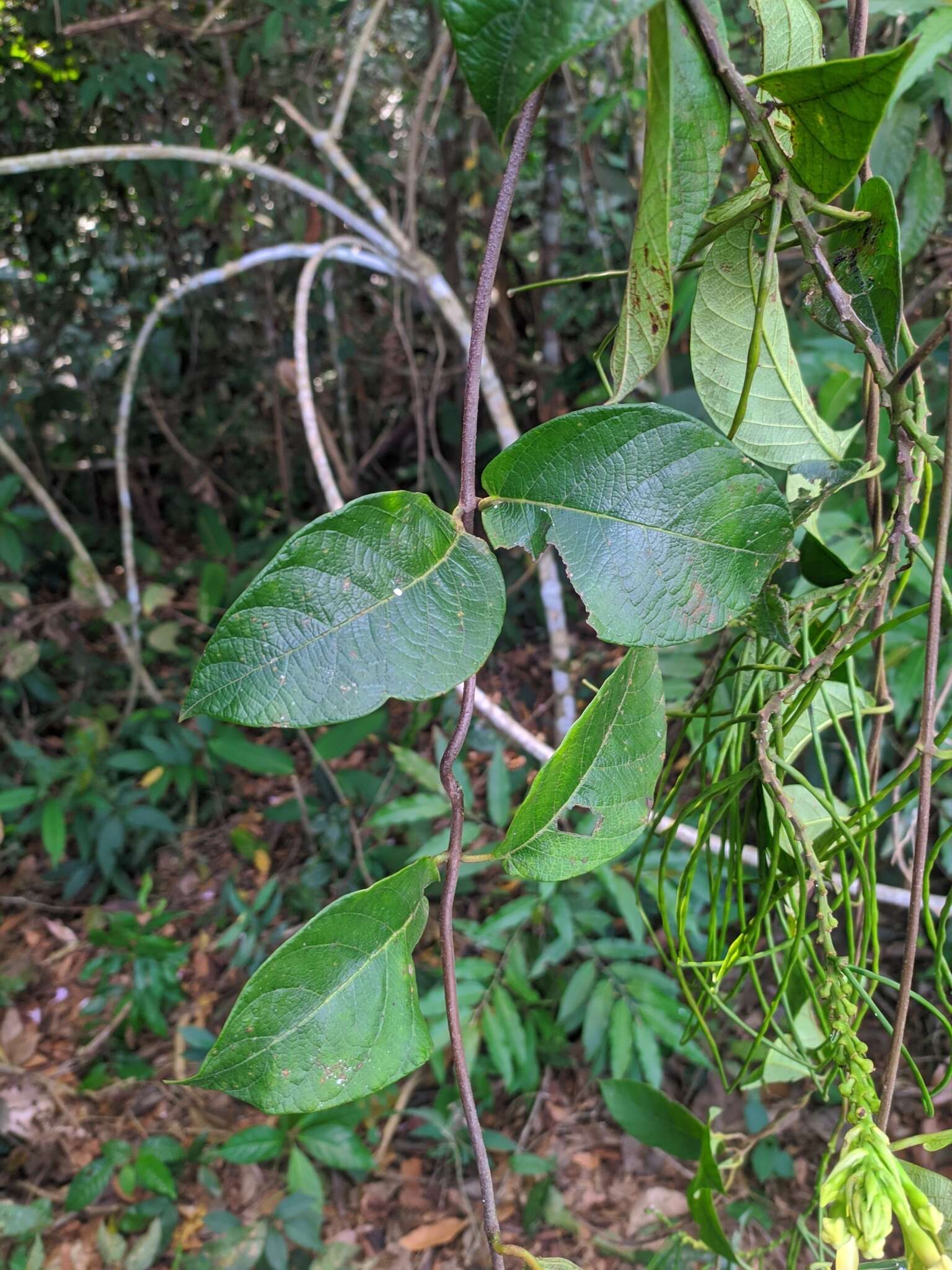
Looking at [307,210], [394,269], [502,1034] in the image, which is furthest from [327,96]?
[502,1034]

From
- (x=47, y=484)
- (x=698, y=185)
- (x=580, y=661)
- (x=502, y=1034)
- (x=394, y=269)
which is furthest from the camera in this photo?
(x=47, y=484)

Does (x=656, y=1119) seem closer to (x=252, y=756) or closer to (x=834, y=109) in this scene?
(x=834, y=109)

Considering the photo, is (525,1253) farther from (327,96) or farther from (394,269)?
(327,96)

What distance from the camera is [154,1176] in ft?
3.67

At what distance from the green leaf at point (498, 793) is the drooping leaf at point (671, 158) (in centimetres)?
100

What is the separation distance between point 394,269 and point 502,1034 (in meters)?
1.12

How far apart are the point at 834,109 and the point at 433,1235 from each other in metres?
1.42

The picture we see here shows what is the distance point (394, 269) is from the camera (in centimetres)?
130

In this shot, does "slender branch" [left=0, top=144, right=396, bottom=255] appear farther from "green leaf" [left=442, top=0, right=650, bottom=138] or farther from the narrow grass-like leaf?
"green leaf" [left=442, top=0, right=650, bottom=138]

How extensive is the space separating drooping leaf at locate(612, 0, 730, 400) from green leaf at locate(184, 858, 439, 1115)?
205mm

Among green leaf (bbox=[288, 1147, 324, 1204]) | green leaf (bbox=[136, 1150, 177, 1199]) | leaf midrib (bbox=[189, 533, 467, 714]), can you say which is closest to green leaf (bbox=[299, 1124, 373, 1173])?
green leaf (bbox=[288, 1147, 324, 1204])

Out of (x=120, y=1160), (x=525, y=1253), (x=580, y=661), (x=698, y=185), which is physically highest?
(x=698, y=185)

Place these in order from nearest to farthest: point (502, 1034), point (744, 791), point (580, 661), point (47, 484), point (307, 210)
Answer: point (744, 791) < point (502, 1034) < point (580, 661) < point (307, 210) < point (47, 484)

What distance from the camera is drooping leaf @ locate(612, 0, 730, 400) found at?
22 centimetres
